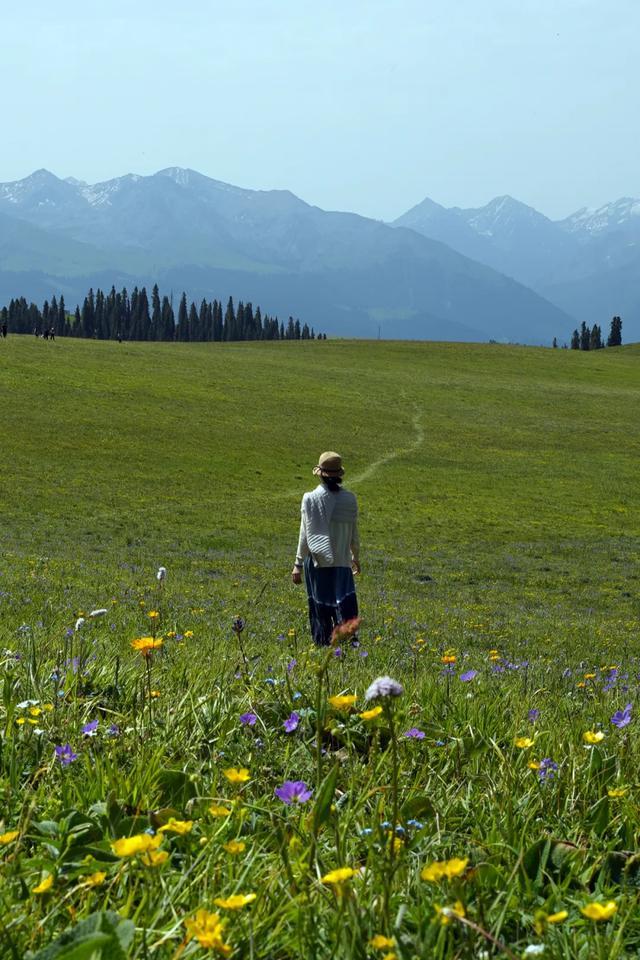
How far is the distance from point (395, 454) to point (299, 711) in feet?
171

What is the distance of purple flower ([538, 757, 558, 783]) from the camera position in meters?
4.06

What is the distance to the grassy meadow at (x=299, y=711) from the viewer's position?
2.82m

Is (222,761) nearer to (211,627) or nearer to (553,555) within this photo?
(211,627)

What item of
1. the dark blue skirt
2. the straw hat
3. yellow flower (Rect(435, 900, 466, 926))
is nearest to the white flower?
yellow flower (Rect(435, 900, 466, 926))

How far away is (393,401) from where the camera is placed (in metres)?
77.2

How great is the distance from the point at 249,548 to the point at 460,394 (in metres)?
55.6

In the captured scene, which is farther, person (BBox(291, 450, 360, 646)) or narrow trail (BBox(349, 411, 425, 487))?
narrow trail (BBox(349, 411, 425, 487))

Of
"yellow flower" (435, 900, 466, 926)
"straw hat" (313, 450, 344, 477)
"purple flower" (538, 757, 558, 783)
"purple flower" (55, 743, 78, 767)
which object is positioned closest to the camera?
"yellow flower" (435, 900, 466, 926)

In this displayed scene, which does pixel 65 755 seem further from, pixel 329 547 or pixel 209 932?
pixel 329 547

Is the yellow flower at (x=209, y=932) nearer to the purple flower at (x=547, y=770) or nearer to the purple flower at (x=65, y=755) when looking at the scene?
the purple flower at (x=65, y=755)

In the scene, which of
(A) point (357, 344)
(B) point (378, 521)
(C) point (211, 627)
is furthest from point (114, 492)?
(A) point (357, 344)

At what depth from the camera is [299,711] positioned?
4.96m

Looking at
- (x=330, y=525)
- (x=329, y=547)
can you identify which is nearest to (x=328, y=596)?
(x=329, y=547)

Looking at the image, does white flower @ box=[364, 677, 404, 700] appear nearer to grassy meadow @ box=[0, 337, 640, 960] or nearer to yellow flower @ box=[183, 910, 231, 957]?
grassy meadow @ box=[0, 337, 640, 960]
